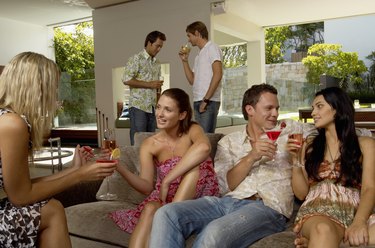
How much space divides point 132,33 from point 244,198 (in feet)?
23.9

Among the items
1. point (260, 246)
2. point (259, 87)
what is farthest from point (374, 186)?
point (259, 87)

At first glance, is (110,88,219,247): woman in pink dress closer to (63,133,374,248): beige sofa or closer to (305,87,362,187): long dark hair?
(63,133,374,248): beige sofa

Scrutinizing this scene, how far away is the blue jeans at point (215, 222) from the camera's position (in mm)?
1954

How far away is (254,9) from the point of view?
981 centimetres

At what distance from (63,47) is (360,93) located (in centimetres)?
1157

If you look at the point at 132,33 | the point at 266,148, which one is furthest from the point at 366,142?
the point at 132,33

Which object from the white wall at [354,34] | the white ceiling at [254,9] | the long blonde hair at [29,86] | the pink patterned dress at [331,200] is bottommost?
the pink patterned dress at [331,200]

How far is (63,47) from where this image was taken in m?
14.0

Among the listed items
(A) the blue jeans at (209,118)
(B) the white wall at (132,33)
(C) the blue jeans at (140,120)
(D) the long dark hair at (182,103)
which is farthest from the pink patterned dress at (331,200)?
(B) the white wall at (132,33)

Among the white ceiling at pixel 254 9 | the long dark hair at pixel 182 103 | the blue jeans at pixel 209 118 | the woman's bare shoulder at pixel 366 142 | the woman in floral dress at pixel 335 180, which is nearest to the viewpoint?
the woman in floral dress at pixel 335 180

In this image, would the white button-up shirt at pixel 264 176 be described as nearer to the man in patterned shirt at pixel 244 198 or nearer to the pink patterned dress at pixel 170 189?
the man in patterned shirt at pixel 244 198

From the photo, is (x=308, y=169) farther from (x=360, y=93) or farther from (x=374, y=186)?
(x=360, y=93)

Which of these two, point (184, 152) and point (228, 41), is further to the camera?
point (228, 41)

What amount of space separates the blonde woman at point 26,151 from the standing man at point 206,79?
8.49 feet
